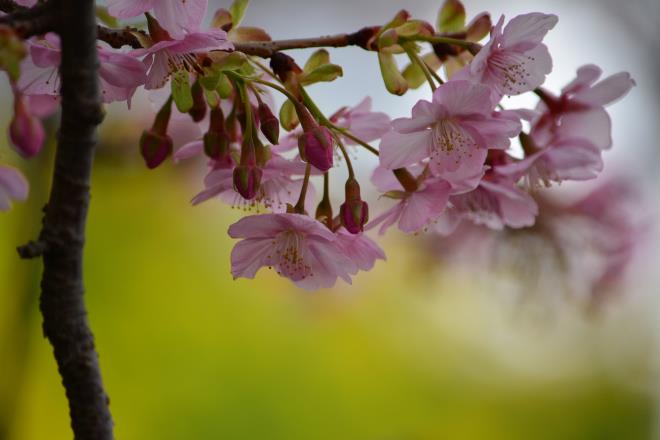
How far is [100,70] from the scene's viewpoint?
37 centimetres

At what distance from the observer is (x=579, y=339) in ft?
8.12

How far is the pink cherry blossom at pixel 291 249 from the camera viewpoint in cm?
42

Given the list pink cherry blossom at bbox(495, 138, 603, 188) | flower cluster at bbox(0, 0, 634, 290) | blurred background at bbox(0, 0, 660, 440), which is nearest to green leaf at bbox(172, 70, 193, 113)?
flower cluster at bbox(0, 0, 634, 290)

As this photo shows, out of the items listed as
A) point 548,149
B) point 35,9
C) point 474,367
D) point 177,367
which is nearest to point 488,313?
point 474,367

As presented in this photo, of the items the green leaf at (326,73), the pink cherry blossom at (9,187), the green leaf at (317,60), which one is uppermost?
the green leaf at (317,60)

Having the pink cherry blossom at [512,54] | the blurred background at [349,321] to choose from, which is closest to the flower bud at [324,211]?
the pink cherry blossom at [512,54]

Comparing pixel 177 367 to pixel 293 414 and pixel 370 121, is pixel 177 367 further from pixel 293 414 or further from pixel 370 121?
pixel 370 121

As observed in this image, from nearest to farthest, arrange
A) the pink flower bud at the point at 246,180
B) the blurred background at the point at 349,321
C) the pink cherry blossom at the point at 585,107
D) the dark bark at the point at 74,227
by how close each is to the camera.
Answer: the dark bark at the point at 74,227
the pink flower bud at the point at 246,180
the pink cherry blossom at the point at 585,107
the blurred background at the point at 349,321

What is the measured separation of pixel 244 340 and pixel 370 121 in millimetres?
1531

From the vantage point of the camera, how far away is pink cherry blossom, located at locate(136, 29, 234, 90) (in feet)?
1.22

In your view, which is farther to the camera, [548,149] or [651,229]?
[651,229]

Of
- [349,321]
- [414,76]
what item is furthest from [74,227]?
[349,321]

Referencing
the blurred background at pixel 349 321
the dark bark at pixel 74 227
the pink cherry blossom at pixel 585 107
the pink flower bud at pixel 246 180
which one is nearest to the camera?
the dark bark at pixel 74 227

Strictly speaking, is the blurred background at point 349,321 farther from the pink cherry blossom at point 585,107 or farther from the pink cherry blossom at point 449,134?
the pink cherry blossom at point 449,134
